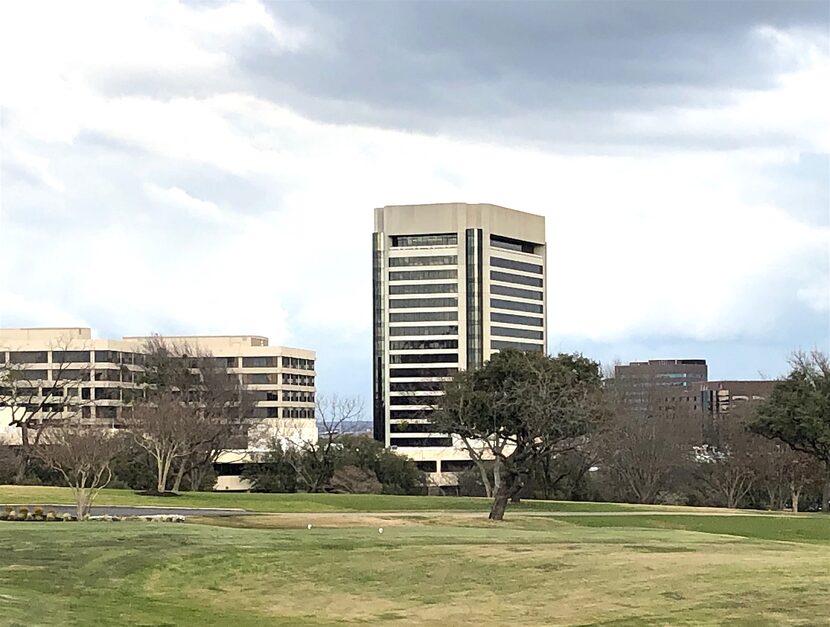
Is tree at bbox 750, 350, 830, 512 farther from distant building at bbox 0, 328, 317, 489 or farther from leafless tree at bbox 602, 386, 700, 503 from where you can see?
distant building at bbox 0, 328, 317, 489

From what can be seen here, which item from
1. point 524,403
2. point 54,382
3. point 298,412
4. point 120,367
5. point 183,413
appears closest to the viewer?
point 524,403

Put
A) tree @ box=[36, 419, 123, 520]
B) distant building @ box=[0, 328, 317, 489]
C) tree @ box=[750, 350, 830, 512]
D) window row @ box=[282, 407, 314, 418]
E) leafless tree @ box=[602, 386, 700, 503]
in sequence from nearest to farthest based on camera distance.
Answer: tree @ box=[36, 419, 123, 520] < tree @ box=[750, 350, 830, 512] < leafless tree @ box=[602, 386, 700, 503] < distant building @ box=[0, 328, 317, 489] < window row @ box=[282, 407, 314, 418]

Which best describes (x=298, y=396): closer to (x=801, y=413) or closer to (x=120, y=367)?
(x=120, y=367)

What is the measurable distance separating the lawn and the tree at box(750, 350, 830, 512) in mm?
35324

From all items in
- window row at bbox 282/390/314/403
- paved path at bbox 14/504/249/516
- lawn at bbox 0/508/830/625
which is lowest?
paved path at bbox 14/504/249/516

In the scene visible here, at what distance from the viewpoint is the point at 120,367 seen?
535 ft

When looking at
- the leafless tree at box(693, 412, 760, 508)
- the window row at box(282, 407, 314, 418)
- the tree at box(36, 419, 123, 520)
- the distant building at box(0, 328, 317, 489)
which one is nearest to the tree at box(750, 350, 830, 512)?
the leafless tree at box(693, 412, 760, 508)

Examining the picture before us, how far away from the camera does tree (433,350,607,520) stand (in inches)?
2165

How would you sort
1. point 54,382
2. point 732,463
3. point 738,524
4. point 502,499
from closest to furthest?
1. point 502,499
2. point 738,524
3. point 732,463
4. point 54,382

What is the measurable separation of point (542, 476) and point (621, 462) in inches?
417

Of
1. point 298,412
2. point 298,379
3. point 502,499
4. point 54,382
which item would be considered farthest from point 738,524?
point 298,379

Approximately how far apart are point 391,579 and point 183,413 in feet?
170

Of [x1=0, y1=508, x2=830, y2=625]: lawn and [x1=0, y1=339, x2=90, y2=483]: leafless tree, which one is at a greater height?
[x1=0, y1=339, x2=90, y2=483]: leafless tree

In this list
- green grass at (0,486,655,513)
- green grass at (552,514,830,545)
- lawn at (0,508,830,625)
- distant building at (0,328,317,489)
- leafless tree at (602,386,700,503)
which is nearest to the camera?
lawn at (0,508,830,625)
